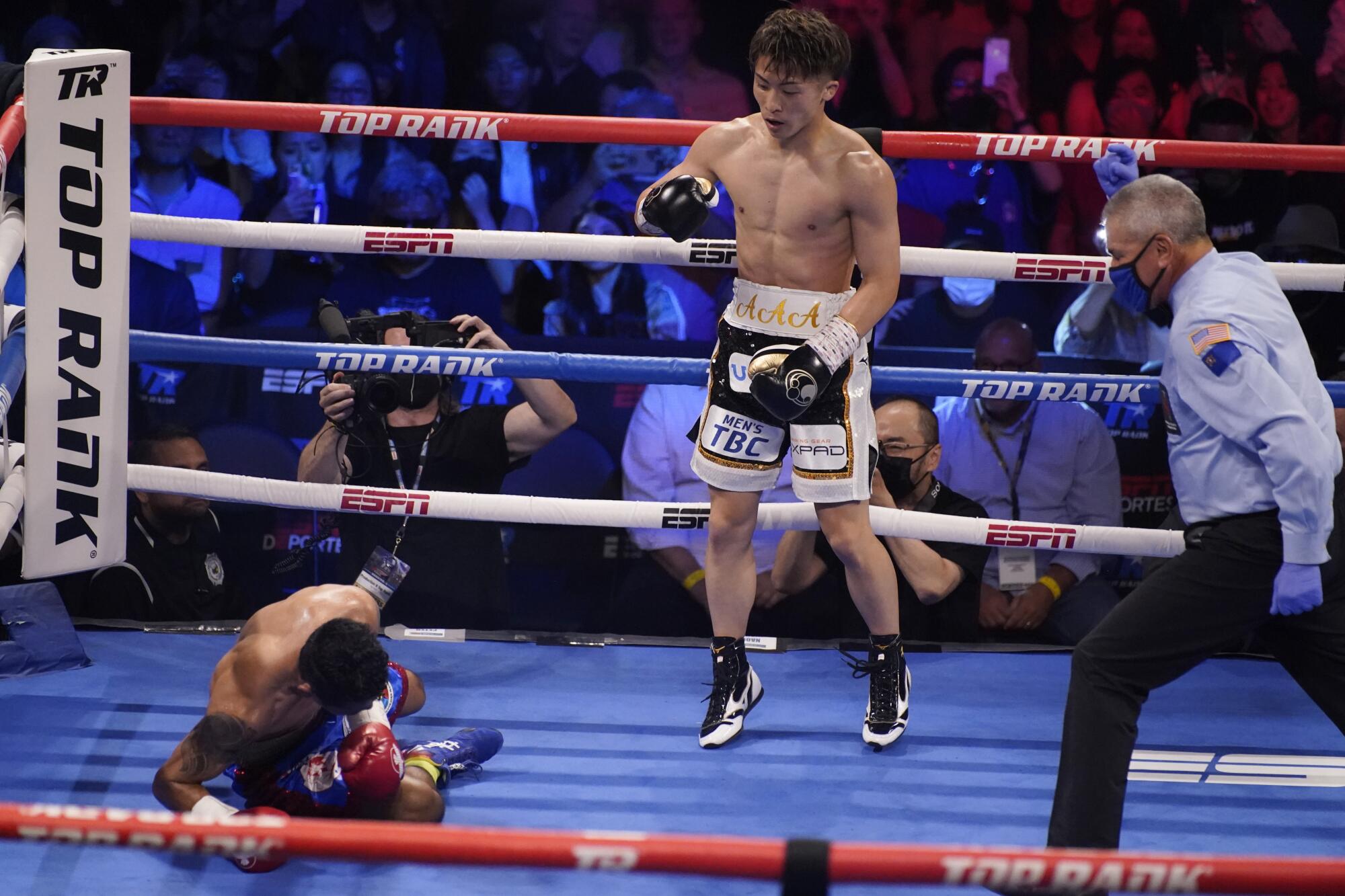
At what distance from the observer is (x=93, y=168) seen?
2.83 metres

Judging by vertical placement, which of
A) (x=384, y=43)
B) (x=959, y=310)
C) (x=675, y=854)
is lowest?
(x=675, y=854)

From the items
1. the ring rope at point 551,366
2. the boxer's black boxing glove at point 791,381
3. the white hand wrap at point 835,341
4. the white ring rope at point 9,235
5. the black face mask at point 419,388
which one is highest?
the white ring rope at point 9,235

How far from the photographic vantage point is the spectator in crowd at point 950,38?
5199 mm

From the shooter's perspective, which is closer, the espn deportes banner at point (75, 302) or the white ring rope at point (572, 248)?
the espn deportes banner at point (75, 302)

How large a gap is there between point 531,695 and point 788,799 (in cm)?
80

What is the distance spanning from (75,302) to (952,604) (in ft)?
8.19

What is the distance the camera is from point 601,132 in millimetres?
3191

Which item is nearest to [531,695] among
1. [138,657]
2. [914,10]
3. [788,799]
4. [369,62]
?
[788,799]

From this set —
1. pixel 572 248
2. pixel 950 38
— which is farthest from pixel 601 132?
pixel 950 38

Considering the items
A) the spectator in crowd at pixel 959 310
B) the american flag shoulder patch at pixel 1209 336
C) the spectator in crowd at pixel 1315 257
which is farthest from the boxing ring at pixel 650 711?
the spectator in crowd at pixel 1315 257

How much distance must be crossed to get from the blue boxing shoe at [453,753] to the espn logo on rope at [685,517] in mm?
669

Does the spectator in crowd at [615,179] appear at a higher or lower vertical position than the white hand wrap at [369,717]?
higher

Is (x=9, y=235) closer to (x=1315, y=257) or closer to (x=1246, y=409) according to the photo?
(x=1246, y=409)

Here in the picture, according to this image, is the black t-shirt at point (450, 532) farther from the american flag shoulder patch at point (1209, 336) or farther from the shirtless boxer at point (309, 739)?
the american flag shoulder patch at point (1209, 336)
